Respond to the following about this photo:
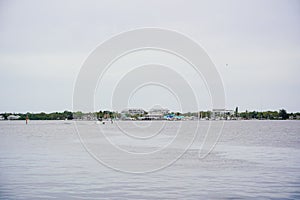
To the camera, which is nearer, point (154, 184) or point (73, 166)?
point (154, 184)

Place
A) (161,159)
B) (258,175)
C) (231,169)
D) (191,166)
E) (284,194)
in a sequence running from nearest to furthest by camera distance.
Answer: (284,194) → (258,175) → (231,169) → (191,166) → (161,159)

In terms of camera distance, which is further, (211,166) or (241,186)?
(211,166)

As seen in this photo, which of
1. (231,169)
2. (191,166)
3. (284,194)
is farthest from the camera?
(191,166)

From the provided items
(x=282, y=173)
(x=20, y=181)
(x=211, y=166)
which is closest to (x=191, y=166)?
(x=211, y=166)

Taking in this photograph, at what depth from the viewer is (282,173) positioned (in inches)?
1111

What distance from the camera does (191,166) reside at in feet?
Result: 106

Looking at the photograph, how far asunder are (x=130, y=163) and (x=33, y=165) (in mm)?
7267

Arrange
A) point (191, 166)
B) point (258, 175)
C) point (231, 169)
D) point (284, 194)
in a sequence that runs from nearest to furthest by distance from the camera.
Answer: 1. point (284, 194)
2. point (258, 175)
3. point (231, 169)
4. point (191, 166)

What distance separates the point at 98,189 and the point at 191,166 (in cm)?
1125

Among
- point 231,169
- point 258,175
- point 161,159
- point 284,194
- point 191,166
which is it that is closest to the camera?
point 284,194

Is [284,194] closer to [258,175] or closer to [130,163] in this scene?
[258,175]

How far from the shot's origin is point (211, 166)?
3228 centimetres

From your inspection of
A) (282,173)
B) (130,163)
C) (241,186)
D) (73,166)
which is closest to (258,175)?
(282,173)

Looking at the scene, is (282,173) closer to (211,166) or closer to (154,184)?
(211,166)
